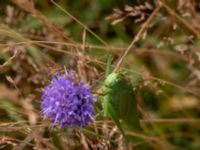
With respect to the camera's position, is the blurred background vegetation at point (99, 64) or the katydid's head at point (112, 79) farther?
the blurred background vegetation at point (99, 64)

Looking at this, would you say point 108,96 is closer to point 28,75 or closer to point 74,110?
point 74,110

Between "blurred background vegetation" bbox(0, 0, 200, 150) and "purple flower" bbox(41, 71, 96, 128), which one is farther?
"blurred background vegetation" bbox(0, 0, 200, 150)

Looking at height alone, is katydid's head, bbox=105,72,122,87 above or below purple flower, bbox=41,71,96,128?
above

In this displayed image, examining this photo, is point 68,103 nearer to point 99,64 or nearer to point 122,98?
point 122,98

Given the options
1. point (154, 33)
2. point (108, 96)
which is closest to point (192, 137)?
point (154, 33)

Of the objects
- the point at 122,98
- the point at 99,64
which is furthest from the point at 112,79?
the point at 99,64
